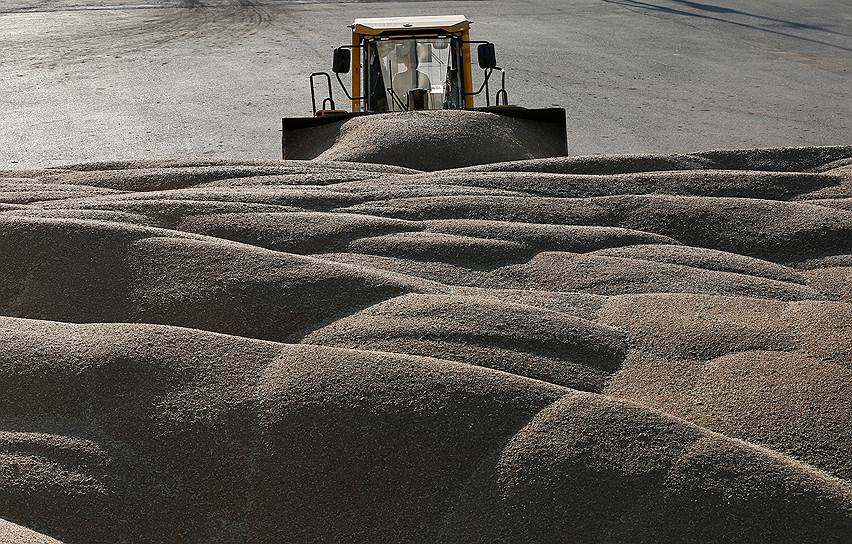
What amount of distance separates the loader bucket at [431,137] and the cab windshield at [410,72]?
4.73 feet

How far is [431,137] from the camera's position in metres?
4.16

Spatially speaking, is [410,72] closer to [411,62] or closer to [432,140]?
[411,62]

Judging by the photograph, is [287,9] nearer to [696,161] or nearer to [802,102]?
[802,102]

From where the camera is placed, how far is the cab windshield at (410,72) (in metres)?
6.55

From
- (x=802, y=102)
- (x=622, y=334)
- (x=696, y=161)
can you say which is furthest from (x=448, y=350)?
(x=802, y=102)

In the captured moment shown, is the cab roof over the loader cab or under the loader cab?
over

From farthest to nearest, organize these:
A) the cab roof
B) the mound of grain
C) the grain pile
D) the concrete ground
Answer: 1. the concrete ground
2. the cab roof
3. the mound of grain
4. the grain pile

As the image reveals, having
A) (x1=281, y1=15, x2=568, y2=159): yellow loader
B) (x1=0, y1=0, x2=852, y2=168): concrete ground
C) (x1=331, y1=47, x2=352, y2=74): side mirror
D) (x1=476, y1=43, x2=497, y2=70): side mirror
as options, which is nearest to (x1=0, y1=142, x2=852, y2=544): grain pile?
(x1=331, y1=47, x2=352, y2=74): side mirror

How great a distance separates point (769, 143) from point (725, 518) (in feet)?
26.2

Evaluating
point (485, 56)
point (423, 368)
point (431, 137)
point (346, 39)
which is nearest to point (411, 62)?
point (485, 56)

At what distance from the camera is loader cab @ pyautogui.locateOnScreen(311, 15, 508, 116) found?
6.49m

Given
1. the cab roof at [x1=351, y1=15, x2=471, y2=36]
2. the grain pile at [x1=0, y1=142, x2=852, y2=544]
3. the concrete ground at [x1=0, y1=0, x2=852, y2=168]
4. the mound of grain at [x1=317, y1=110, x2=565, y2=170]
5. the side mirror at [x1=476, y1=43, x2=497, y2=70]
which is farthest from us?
the concrete ground at [x1=0, y1=0, x2=852, y2=168]

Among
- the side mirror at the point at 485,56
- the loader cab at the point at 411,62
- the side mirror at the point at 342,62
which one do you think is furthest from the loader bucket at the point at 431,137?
the side mirror at the point at 485,56

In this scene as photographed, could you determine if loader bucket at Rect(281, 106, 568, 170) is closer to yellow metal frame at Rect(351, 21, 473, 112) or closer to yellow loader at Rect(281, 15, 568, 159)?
yellow loader at Rect(281, 15, 568, 159)
